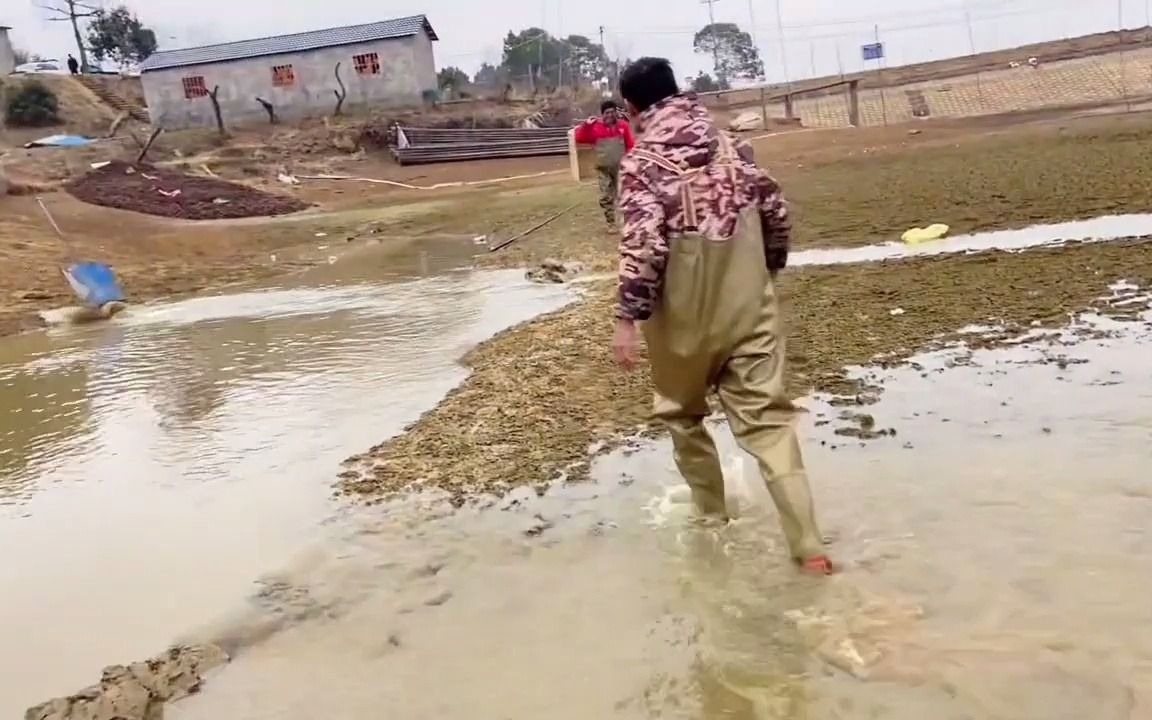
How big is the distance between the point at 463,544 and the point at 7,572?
7.19 ft

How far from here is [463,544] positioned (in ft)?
15.0

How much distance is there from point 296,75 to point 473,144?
33.6 feet

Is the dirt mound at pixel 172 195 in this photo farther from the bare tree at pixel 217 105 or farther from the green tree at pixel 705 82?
the green tree at pixel 705 82

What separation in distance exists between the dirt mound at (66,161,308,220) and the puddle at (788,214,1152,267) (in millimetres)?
17576

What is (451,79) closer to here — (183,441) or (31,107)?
(31,107)

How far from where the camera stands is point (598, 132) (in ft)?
45.5

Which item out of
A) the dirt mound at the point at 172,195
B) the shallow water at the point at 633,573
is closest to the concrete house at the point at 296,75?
the dirt mound at the point at 172,195

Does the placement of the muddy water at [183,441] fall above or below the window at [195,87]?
below

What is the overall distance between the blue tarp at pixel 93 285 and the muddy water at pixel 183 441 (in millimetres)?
867

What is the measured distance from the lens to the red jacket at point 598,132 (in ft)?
43.6

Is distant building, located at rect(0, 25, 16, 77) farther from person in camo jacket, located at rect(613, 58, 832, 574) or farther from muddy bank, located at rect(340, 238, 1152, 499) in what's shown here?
person in camo jacket, located at rect(613, 58, 832, 574)

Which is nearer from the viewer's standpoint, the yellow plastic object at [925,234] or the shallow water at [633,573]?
the shallow water at [633,573]

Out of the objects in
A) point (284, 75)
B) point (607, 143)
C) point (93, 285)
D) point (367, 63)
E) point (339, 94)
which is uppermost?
point (284, 75)

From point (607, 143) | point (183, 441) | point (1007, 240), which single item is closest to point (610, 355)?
point (183, 441)
